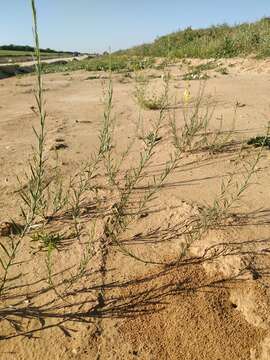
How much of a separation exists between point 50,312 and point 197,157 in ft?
6.59

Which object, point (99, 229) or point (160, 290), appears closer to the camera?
point (160, 290)

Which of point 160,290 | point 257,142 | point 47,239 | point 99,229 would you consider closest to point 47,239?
point 47,239

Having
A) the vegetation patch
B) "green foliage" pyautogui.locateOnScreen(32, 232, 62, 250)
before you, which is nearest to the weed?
"green foliage" pyautogui.locateOnScreen(32, 232, 62, 250)

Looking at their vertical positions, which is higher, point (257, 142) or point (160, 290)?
point (257, 142)

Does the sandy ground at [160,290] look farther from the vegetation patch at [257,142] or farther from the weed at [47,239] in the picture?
the vegetation patch at [257,142]

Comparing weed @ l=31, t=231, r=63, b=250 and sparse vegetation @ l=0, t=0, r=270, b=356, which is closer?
sparse vegetation @ l=0, t=0, r=270, b=356

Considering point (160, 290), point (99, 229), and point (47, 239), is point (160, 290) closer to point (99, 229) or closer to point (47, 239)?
point (99, 229)

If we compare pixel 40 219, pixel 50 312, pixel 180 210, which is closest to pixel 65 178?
pixel 40 219

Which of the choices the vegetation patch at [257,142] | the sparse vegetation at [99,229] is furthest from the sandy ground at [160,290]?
the vegetation patch at [257,142]

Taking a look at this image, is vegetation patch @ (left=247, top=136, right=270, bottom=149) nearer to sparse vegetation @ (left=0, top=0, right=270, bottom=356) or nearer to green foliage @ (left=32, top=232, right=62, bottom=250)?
sparse vegetation @ (left=0, top=0, right=270, bottom=356)

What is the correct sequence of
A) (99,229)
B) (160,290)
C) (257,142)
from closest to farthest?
(160,290)
(99,229)
(257,142)

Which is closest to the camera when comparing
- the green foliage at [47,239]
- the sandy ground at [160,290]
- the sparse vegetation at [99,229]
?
the sandy ground at [160,290]

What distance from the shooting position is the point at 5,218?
2500 millimetres

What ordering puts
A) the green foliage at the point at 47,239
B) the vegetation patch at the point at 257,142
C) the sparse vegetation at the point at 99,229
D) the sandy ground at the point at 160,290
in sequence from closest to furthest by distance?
the sandy ground at the point at 160,290 → the sparse vegetation at the point at 99,229 → the green foliage at the point at 47,239 → the vegetation patch at the point at 257,142
